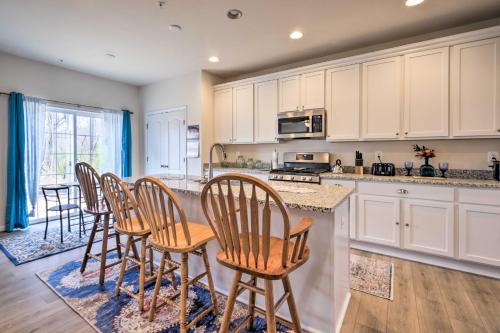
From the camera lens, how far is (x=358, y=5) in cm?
247

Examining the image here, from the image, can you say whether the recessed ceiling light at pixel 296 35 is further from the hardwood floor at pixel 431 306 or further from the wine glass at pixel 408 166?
the hardwood floor at pixel 431 306

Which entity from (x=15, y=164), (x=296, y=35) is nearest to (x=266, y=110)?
(x=296, y=35)

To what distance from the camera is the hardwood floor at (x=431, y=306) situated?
172cm

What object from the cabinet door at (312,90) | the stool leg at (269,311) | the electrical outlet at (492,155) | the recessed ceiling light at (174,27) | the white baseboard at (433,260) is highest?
the recessed ceiling light at (174,27)

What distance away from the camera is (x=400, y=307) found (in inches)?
76.3

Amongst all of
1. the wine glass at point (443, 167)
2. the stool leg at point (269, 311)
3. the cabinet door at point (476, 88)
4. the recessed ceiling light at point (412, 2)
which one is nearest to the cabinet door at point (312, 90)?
the recessed ceiling light at point (412, 2)

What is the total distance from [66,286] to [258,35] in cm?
337

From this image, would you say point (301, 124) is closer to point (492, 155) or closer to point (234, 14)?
point (234, 14)

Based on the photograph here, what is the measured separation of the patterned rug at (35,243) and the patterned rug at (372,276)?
3270mm

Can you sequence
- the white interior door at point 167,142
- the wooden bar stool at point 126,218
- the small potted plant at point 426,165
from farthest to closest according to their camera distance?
the white interior door at point 167,142, the small potted plant at point 426,165, the wooden bar stool at point 126,218

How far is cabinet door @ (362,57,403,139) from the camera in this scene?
3.05 m

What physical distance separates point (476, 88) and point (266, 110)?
2606 mm

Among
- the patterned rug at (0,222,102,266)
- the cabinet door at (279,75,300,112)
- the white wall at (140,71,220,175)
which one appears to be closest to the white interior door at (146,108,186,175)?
the white wall at (140,71,220,175)

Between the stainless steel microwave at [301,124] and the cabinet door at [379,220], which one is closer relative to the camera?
the cabinet door at [379,220]
